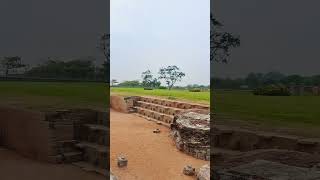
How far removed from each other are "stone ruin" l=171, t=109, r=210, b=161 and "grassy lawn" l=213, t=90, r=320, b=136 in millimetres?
3439

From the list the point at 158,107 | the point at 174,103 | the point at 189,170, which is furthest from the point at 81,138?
the point at 158,107

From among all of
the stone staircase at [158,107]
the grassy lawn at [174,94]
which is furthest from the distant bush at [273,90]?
the grassy lawn at [174,94]

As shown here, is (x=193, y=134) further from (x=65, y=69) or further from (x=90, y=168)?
(x=65, y=69)

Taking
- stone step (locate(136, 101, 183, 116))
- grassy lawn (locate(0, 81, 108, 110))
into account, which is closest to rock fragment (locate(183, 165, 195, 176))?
stone step (locate(136, 101, 183, 116))

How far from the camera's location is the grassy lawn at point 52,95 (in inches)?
151

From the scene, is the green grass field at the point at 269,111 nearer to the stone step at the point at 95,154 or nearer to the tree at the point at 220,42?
the tree at the point at 220,42

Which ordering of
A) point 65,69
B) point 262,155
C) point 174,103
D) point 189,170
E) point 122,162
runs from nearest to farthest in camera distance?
point 262,155
point 65,69
point 189,170
point 122,162
point 174,103

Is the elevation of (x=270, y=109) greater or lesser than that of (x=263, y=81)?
lesser

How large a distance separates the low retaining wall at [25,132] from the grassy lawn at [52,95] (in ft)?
0.34

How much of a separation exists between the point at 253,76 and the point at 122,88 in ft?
34.5

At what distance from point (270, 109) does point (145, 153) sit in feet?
17.3

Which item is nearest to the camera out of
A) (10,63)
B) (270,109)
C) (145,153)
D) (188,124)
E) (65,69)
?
(270,109)

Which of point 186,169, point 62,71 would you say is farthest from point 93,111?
point 186,169

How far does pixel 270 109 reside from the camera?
12.1ft
